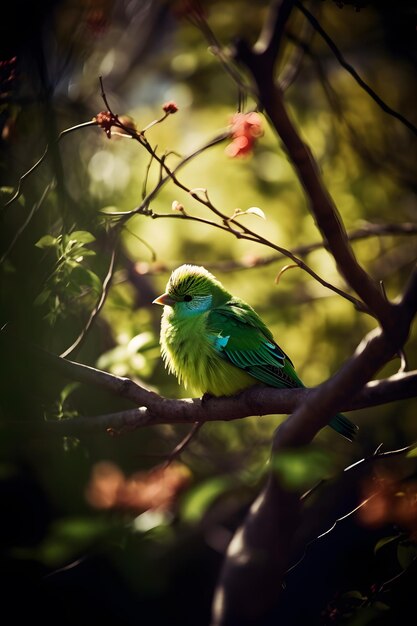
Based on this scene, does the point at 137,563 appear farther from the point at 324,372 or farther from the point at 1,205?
the point at 324,372

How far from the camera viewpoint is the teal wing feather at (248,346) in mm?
2670

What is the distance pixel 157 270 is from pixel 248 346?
0.75 m

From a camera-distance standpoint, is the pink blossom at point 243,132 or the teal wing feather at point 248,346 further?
the teal wing feather at point 248,346

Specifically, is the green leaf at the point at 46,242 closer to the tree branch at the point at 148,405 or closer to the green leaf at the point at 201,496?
the tree branch at the point at 148,405

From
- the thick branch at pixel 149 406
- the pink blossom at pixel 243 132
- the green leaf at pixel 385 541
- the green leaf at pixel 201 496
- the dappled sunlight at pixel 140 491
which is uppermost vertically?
the pink blossom at pixel 243 132

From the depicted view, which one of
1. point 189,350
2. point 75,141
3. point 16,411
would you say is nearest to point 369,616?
point 189,350

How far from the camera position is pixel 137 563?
1970mm

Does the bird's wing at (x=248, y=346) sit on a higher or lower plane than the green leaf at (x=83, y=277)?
lower

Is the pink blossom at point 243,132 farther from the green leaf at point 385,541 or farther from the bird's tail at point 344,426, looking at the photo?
the green leaf at point 385,541

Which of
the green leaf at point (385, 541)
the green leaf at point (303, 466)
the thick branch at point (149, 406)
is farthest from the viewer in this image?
the thick branch at point (149, 406)

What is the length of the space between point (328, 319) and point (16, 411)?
2161mm

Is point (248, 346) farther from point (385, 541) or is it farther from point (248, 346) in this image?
point (385, 541)

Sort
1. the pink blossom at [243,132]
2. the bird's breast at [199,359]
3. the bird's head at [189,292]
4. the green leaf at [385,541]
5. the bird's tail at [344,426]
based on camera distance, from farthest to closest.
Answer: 1. the bird's head at [189,292]
2. the bird's breast at [199,359]
3. the bird's tail at [344,426]
4. the pink blossom at [243,132]
5. the green leaf at [385,541]

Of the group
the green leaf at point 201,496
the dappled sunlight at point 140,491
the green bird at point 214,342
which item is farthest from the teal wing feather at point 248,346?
the green leaf at point 201,496
